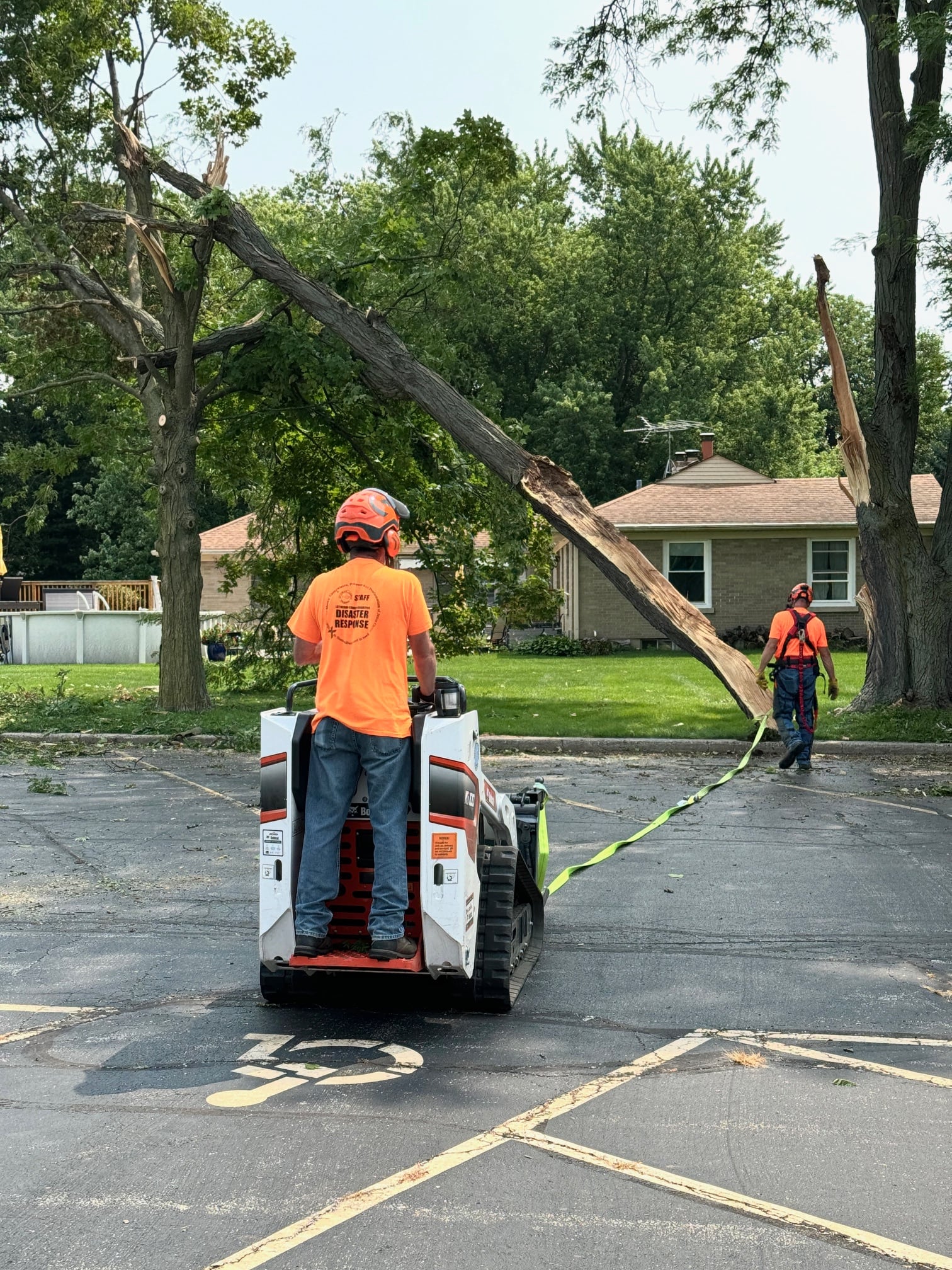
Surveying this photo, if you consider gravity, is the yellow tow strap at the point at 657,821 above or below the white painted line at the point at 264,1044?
above

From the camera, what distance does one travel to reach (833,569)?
35.1 meters

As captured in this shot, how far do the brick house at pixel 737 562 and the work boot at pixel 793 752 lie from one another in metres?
20.6

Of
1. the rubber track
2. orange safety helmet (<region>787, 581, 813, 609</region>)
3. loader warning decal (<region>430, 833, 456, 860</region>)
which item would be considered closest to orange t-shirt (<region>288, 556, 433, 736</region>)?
loader warning decal (<region>430, 833, 456, 860</region>)

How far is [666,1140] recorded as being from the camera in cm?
425

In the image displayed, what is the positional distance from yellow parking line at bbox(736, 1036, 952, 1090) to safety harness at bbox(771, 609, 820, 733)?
8.35 metres

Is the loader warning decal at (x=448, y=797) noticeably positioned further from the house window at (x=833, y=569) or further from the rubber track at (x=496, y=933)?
the house window at (x=833, y=569)

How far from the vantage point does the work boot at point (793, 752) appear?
13516 mm

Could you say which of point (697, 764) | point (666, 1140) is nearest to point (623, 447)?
point (697, 764)

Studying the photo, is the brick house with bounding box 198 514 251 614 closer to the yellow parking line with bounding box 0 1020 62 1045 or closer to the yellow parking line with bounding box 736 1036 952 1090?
the yellow parking line with bounding box 0 1020 62 1045

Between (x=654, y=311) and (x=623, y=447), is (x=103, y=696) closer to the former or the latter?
(x=623, y=447)

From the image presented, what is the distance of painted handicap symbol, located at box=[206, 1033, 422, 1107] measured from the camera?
4664 mm

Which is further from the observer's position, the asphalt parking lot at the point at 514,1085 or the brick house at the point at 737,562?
the brick house at the point at 737,562

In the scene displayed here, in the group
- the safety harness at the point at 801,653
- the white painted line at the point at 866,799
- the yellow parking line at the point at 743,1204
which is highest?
the safety harness at the point at 801,653

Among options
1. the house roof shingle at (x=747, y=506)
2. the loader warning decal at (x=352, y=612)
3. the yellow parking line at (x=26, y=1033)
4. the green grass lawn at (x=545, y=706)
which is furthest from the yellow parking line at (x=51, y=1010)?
the house roof shingle at (x=747, y=506)
